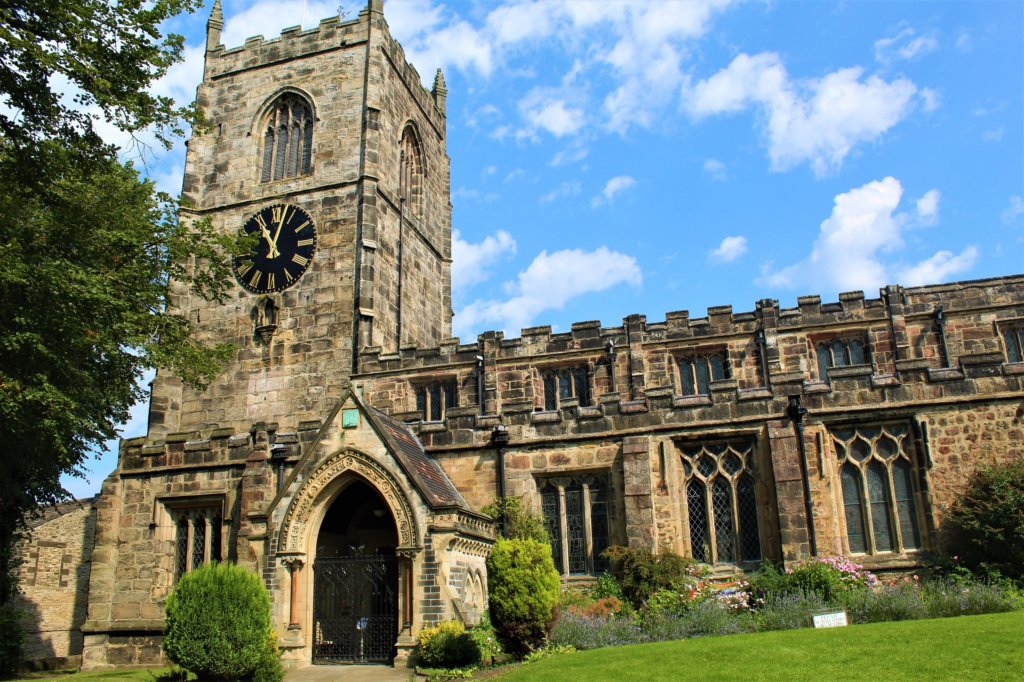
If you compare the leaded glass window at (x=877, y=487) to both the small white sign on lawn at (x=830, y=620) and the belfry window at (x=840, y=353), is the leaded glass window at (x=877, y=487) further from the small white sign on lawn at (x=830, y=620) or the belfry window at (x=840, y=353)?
the belfry window at (x=840, y=353)

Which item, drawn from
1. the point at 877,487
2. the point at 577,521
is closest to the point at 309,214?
the point at 577,521

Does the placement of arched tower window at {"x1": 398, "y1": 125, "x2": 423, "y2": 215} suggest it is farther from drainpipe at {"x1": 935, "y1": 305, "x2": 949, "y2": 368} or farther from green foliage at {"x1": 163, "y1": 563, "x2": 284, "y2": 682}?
green foliage at {"x1": 163, "y1": 563, "x2": 284, "y2": 682}

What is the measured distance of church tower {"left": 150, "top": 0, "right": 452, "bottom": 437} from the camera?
31719 millimetres

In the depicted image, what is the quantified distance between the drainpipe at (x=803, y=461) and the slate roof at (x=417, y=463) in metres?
7.49

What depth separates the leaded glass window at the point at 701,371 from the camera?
94.2ft

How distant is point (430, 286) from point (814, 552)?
69.3ft

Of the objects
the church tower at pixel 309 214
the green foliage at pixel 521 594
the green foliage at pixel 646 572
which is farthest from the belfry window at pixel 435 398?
the green foliage at pixel 521 594

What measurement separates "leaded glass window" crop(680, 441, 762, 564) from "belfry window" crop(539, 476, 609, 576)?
2.09 meters

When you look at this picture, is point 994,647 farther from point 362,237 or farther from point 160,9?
point 362,237

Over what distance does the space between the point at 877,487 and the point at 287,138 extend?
2491cm

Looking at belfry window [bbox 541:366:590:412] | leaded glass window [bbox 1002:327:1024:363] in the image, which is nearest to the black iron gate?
belfry window [bbox 541:366:590:412]

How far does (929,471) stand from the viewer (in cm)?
2034

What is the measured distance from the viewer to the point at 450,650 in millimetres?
16781

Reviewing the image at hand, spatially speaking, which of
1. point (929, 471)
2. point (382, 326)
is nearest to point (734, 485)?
point (929, 471)
